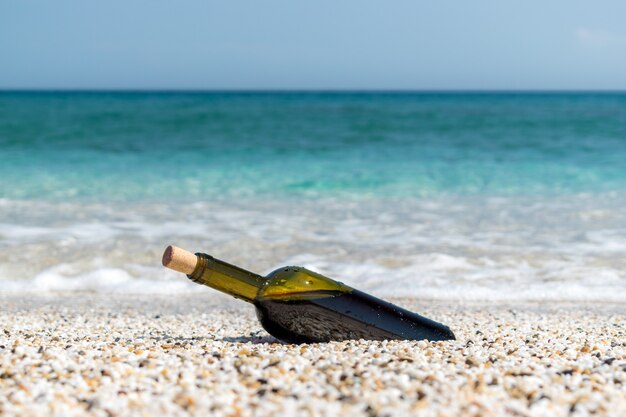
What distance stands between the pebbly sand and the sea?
8.59 ft

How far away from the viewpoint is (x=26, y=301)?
529 centimetres

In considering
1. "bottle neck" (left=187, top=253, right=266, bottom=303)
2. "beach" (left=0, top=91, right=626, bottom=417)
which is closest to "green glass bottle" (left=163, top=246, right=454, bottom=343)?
"bottle neck" (left=187, top=253, right=266, bottom=303)

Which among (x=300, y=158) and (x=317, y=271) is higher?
(x=300, y=158)

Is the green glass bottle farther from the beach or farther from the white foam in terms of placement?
the white foam

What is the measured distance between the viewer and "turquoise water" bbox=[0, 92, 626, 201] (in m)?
11.9

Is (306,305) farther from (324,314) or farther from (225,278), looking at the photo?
(225,278)

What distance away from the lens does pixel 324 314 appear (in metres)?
2.96

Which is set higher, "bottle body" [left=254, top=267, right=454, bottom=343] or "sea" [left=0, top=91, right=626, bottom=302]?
"bottle body" [left=254, top=267, right=454, bottom=343]

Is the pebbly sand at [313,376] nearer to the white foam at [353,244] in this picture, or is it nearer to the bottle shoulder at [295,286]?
the bottle shoulder at [295,286]

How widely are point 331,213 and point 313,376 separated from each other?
6949 mm

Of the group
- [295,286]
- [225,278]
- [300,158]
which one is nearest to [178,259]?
[225,278]

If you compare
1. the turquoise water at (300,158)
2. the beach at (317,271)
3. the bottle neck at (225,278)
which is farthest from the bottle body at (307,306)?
the turquoise water at (300,158)

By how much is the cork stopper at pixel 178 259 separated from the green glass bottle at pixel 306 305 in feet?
0.07

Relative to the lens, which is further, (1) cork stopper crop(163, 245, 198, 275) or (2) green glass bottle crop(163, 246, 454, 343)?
(2) green glass bottle crop(163, 246, 454, 343)
